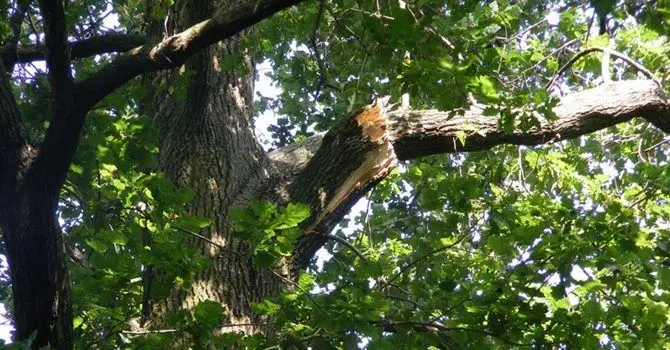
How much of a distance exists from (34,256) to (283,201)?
1.38m

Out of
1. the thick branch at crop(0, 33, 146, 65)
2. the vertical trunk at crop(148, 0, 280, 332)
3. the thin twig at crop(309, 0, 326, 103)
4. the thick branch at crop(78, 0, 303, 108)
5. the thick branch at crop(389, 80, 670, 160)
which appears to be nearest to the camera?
the thick branch at crop(78, 0, 303, 108)

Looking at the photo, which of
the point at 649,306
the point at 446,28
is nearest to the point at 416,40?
the point at 446,28

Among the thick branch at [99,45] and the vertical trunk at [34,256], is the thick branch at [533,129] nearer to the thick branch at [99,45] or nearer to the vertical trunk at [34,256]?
the vertical trunk at [34,256]

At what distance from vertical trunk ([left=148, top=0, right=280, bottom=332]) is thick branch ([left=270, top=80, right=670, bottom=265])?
0.27 m

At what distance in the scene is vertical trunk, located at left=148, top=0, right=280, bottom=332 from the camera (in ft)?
11.7

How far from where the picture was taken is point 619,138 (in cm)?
627

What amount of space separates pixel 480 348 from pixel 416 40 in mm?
1406

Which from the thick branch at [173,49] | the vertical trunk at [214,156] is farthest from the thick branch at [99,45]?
the thick branch at [173,49]

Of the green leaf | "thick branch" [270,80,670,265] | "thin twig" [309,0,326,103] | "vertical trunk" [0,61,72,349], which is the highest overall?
"thin twig" [309,0,326,103]

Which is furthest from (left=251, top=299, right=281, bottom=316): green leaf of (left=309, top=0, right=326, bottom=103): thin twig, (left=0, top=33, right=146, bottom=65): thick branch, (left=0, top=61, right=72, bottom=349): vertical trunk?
(left=0, top=33, right=146, bottom=65): thick branch

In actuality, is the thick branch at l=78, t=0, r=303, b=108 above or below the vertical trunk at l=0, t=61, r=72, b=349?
above

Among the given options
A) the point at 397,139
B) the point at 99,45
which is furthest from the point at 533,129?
the point at 99,45

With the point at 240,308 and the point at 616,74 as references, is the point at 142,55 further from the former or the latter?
the point at 616,74

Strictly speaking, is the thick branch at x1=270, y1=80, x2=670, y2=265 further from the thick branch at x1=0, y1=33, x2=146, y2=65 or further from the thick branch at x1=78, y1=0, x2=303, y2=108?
the thick branch at x1=0, y1=33, x2=146, y2=65
